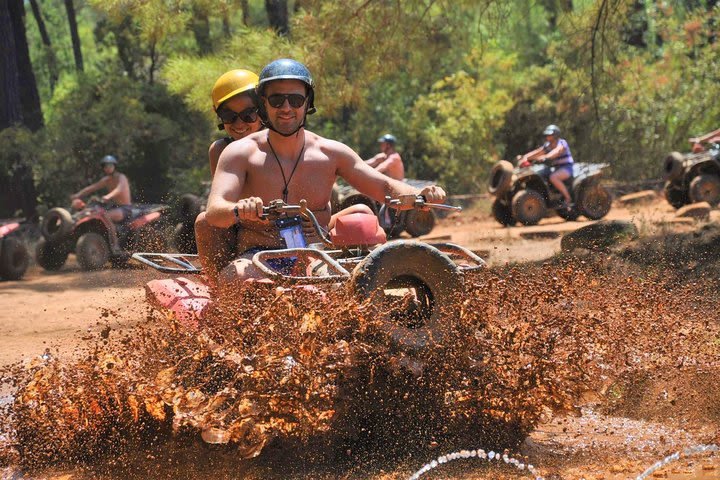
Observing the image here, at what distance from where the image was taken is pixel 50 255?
54.5ft

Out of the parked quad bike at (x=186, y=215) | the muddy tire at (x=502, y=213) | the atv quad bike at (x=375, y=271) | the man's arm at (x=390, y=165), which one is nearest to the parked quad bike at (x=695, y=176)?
the muddy tire at (x=502, y=213)

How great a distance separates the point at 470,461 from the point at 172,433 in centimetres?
130

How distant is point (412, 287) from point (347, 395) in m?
0.54

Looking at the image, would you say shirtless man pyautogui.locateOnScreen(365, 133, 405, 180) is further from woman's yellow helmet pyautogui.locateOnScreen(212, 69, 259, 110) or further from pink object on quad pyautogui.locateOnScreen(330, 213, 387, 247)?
pink object on quad pyautogui.locateOnScreen(330, 213, 387, 247)

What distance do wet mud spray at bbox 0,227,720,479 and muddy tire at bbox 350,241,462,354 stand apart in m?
0.04

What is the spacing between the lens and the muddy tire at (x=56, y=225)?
16156 mm

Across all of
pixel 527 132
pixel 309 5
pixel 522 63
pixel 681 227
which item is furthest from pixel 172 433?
pixel 522 63

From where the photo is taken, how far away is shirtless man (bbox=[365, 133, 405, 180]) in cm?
1667

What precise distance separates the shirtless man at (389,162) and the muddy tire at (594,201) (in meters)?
3.28

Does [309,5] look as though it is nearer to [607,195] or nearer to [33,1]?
[607,195]

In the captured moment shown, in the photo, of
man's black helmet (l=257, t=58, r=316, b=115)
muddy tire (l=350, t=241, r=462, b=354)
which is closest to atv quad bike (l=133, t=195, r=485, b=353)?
muddy tire (l=350, t=241, r=462, b=354)

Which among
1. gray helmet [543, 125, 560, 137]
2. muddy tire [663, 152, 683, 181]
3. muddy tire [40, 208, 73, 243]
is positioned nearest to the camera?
muddy tire [40, 208, 73, 243]

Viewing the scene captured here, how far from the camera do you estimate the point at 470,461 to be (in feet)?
16.1

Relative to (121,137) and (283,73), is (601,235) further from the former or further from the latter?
(121,137)
